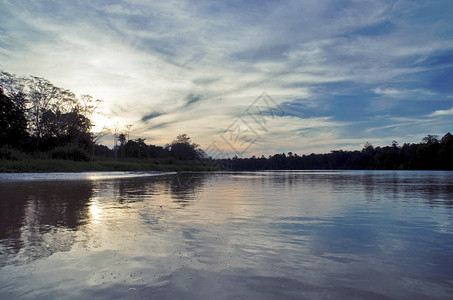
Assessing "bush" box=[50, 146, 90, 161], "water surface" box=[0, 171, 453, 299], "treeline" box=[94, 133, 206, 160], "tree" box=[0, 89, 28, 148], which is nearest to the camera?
"water surface" box=[0, 171, 453, 299]

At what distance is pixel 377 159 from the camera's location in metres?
120

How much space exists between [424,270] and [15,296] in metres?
4.38

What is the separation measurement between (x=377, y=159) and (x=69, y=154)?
116m

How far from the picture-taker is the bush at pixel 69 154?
36.2m

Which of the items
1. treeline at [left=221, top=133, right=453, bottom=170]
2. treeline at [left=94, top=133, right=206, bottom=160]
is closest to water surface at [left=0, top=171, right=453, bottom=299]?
treeline at [left=221, top=133, right=453, bottom=170]

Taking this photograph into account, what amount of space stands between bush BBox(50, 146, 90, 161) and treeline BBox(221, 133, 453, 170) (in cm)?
2948

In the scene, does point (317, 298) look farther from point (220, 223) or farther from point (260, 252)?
point (220, 223)

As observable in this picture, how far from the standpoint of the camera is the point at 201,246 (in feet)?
14.7

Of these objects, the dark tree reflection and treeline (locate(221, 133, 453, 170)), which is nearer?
the dark tree reflection

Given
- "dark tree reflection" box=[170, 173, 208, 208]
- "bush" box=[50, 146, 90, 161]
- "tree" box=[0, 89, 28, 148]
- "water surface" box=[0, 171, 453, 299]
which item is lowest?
"dark tree reflection" box=[170, 173, 208, 208]

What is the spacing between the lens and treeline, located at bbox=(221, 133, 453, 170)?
311 ft

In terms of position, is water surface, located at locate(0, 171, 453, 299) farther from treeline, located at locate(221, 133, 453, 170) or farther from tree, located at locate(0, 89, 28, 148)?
treeline, located at locate(221, 133, 453, 170)

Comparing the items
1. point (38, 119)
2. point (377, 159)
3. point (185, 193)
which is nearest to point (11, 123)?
point (38, 119)

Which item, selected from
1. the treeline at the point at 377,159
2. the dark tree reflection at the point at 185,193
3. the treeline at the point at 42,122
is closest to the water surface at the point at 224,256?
the dark tree reflection at the point at 185,193
